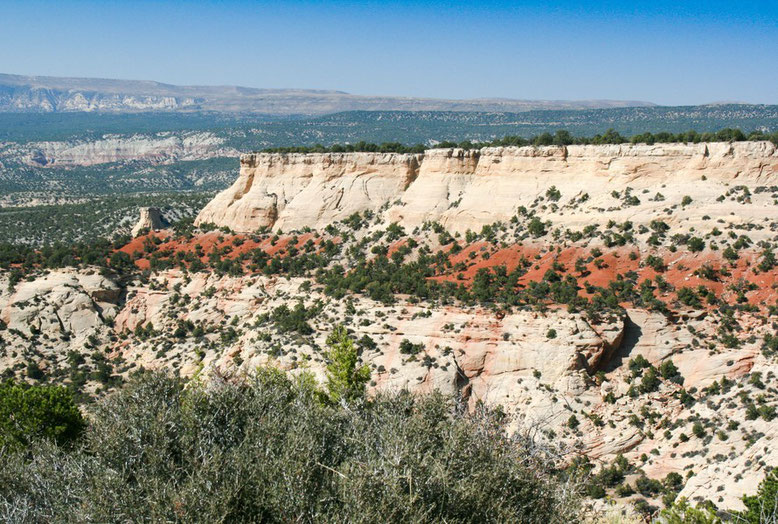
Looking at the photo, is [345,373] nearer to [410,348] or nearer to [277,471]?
[410,348]

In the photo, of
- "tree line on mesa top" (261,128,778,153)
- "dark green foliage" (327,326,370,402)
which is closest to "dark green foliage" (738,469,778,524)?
"dark green foliage" (327,326,370,402)

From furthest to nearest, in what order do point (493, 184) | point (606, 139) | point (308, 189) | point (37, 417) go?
point (308, 189), point (493, 184), point (606, 139), point (37, 417)

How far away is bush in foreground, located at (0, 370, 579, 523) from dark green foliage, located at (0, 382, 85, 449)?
724 cm

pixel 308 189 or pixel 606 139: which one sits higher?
pixel 606 139

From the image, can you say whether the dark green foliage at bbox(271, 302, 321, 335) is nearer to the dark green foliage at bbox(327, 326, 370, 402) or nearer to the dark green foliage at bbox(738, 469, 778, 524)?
the dark green foliage at bbox(327, 326, 370, 402)

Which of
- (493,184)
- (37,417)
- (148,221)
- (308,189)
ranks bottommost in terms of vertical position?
(37,417)

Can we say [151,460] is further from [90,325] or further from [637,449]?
[90,325]

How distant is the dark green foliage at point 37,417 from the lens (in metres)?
23.5

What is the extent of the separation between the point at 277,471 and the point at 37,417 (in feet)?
54.6

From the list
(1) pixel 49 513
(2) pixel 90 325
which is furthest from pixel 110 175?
(1) pixel 49 513

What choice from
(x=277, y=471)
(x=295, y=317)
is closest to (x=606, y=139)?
(x=295, y=317)

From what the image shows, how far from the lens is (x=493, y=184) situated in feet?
158

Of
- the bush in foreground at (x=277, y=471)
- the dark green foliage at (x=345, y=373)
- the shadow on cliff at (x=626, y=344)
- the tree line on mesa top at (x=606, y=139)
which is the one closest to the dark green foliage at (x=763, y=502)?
the bush in foreground at (x=277, y=471)

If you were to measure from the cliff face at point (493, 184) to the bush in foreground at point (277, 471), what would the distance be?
27373 millimetres
